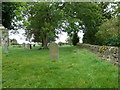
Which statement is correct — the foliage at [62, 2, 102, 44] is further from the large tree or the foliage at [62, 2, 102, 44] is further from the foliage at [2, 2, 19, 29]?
the foliage at [2, 2, 19, 29]

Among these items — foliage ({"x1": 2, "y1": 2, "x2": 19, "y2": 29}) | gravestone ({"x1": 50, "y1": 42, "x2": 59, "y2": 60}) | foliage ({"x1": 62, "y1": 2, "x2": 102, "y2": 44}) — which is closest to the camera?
foliage ({"x1": 2, "y1": 2, "x2": 19, "y2": 29})

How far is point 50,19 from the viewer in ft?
54.4

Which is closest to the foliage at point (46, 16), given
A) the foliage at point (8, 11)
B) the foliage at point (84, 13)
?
the foliage at point (84, 13)

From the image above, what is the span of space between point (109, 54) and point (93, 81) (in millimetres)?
3111

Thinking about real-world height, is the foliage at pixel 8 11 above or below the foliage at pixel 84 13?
below

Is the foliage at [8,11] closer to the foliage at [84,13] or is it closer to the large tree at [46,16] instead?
the large tree at [46,16]

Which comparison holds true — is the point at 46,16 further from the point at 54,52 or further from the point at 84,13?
the point at 54,52

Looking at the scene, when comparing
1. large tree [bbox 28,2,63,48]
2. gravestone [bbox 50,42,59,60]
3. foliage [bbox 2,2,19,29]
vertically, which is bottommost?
gravestone [bbox 50,42,59,60]

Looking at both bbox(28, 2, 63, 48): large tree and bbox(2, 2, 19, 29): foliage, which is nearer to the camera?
bbox(2, 2, 19, 29): foliage

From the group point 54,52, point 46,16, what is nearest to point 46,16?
point 46,16

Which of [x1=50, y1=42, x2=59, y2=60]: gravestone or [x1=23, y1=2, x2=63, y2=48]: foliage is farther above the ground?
[x1=23, y1=2, x2=63, y2=48]: foliage

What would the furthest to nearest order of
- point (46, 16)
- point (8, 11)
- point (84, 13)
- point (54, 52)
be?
point (84, 13) → point (46, 16) → point (54, 52) → point (8, 11)

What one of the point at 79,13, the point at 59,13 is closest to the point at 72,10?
the point at 79,13

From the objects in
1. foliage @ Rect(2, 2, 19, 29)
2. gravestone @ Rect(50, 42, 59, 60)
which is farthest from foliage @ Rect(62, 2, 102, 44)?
foliage @ Rect(2, 2, 19, 29)
